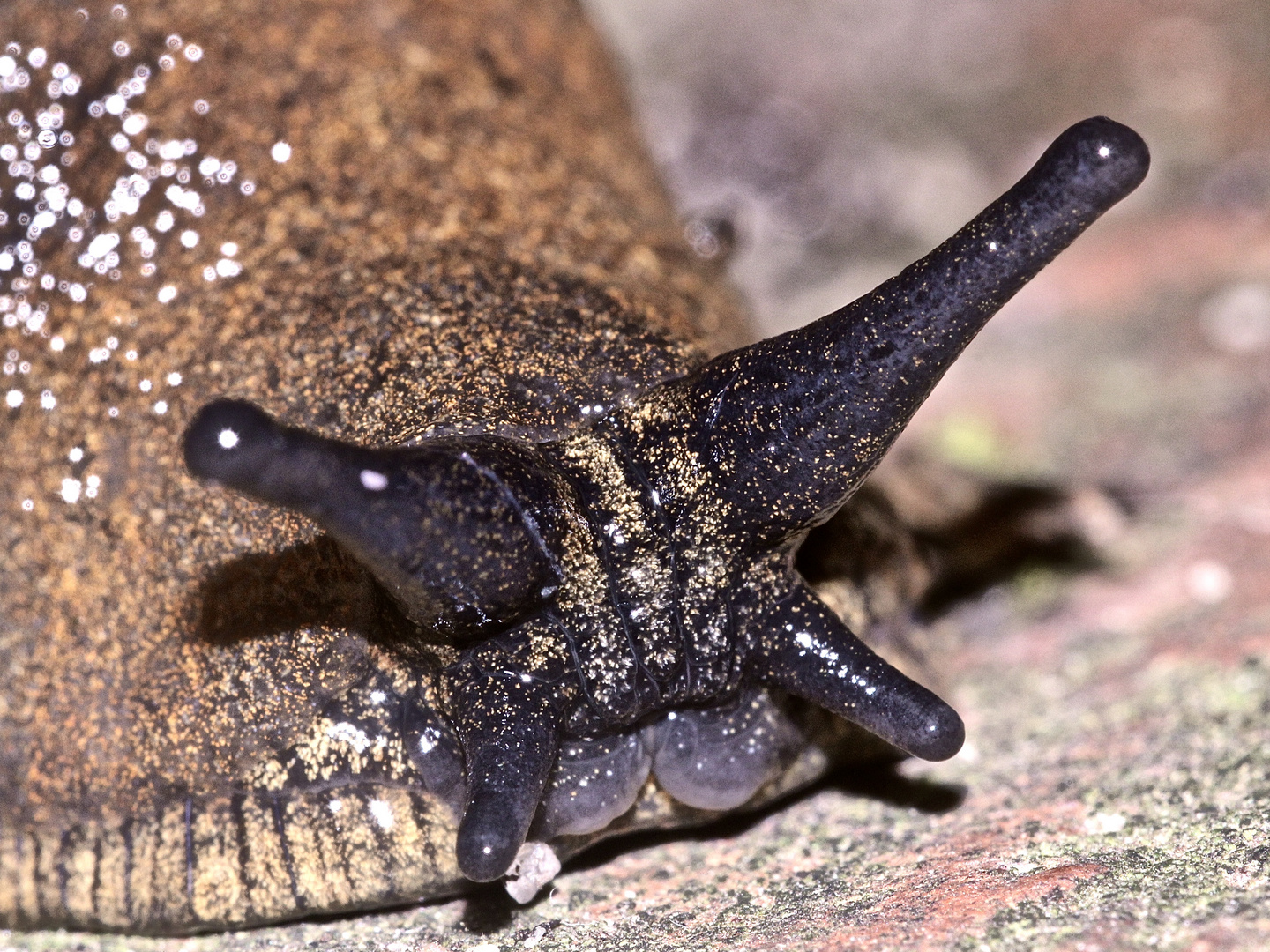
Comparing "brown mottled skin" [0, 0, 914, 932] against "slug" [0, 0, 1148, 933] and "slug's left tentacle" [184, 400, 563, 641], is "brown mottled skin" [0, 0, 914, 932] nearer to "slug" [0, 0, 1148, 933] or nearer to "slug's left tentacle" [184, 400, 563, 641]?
"slug" [0, 0, 1148, 933]

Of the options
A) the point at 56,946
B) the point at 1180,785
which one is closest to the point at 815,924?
the point at 1180,785

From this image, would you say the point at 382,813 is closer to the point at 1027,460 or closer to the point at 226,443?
the point at 226,443

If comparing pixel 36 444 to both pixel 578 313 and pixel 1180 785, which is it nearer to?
pixel 578 313

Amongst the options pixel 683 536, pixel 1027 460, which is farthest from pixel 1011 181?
pixel 683 536

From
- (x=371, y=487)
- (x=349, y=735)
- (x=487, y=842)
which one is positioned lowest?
(x=487, y=842)

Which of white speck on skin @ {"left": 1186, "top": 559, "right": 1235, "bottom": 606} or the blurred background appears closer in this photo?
white speck on skin @ {"left": 1186, "top": 559, "right": 1235, "bottom": 606}

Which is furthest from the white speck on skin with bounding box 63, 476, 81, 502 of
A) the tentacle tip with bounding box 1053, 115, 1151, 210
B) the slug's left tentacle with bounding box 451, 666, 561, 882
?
the tentacle tip with bounding box 1053, 115, 1151, 210

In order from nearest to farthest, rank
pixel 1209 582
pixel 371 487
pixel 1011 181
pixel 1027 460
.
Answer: pixel 371 487, pixel 1209 582, pixel 1027 460, pixel 1011 181

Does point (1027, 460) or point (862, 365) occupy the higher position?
point (1027, 460)
